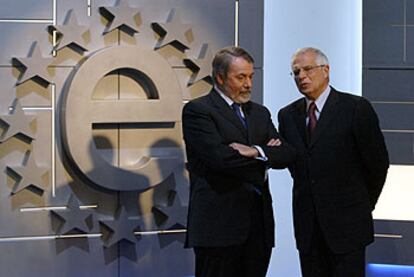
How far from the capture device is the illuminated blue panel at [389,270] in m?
5.12

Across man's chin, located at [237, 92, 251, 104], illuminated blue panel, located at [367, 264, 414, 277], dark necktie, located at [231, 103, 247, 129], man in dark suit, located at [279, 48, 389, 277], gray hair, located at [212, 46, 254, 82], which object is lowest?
illuminated blue panel, located at [367, 264, 414, 277]

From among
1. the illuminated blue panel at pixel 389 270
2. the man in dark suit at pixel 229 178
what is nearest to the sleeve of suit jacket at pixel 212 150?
the man in dark suit at pixel 229 178

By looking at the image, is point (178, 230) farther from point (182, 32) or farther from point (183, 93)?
point (182, 32)

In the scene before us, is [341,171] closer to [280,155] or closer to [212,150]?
[280,155]

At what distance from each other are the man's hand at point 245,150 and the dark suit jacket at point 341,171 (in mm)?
296

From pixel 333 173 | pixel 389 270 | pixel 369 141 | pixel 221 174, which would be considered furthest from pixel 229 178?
pixel 389 270

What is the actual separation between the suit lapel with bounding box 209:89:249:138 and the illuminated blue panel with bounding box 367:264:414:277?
2.29 m

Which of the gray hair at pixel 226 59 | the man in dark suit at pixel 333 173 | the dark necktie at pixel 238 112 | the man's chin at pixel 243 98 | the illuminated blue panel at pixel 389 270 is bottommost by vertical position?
the illuminated blue panel at pixel 389 270

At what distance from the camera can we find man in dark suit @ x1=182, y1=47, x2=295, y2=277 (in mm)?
3209

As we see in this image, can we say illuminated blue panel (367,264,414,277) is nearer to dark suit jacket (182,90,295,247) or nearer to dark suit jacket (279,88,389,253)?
dark suit jacket (279,88,389,253)

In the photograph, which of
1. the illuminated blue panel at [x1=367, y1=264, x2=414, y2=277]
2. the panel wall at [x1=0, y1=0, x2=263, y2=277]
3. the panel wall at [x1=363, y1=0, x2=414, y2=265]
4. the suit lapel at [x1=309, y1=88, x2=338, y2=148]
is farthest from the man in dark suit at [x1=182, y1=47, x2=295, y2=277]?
the illuminated blue panel at [x1=367, y1=264, x2=414, y2=277]

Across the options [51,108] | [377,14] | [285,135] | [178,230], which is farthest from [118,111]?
[377,14]

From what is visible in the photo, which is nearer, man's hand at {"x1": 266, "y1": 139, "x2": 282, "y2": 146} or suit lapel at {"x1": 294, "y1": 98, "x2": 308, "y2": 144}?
man's hand at {"x1": 266, "y1": 139, "x2": 282, "y2": 146}

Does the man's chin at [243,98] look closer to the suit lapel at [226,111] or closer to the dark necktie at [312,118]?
the suit lapel at [226,111]
